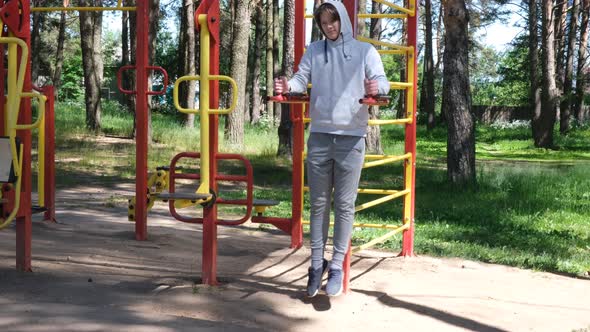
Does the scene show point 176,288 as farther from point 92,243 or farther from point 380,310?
point 92,243

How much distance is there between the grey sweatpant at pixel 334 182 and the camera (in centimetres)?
473

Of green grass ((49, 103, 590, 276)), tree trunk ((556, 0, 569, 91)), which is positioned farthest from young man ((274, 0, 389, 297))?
tree trunk ((556, 0, 569, 91))

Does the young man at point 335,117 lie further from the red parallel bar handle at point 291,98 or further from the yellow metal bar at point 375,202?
the yellow metal bar at point 375,202

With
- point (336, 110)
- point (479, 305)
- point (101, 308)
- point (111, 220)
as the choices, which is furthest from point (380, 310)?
point (111, 220)

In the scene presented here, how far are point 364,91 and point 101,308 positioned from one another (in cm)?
190

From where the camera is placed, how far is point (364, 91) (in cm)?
474

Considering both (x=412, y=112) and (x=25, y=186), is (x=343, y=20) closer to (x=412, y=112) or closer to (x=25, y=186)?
(x=412, y=112)

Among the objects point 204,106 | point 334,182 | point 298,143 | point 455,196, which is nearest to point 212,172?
point 204,106

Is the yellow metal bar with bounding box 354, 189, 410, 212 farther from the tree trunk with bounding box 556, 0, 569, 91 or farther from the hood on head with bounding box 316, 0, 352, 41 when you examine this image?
the tree trunk with bounding box 556, 0, 569, 91

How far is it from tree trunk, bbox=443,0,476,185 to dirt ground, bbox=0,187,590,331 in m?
5.42

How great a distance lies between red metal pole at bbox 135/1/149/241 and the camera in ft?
22.8

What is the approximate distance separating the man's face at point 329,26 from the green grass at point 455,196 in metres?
2.95

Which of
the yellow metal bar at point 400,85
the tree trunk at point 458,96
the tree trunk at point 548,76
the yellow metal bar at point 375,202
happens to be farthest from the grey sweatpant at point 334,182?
the tree trunk at point 548,76

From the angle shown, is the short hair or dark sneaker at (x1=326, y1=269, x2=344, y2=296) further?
dark sneaker at (x1=326, y1=269, x2=344, y2=296)
